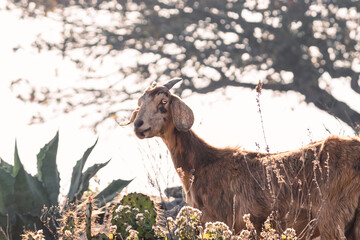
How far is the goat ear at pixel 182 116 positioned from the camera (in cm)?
647

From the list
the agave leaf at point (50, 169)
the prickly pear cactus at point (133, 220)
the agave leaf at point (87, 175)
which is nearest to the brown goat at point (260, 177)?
the prickly pear cactus at point (133, 220)

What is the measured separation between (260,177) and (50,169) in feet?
14.0

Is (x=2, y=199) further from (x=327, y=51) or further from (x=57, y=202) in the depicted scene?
(x=327, y=51)

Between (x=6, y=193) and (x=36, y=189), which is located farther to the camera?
(x=36, y=189)

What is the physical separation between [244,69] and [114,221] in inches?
389

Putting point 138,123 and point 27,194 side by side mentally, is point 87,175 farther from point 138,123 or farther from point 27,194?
point 138,123

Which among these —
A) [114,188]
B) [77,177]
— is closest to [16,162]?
[77,177]

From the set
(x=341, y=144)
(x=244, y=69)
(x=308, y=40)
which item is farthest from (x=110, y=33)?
(x=341, y=144)

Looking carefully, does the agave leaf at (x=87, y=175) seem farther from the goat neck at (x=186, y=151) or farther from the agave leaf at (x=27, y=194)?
the goat neck at (x=186, y=151)

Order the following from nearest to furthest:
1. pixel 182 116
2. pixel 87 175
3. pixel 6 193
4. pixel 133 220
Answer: pixel 133 220
pixel 182 116
pixel 6 193
pixel 87 175

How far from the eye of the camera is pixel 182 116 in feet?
21.3

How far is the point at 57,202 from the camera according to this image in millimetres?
9219

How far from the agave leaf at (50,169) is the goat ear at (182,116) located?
3468 millimetres

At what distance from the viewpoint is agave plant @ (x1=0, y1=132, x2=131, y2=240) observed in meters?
8.25
